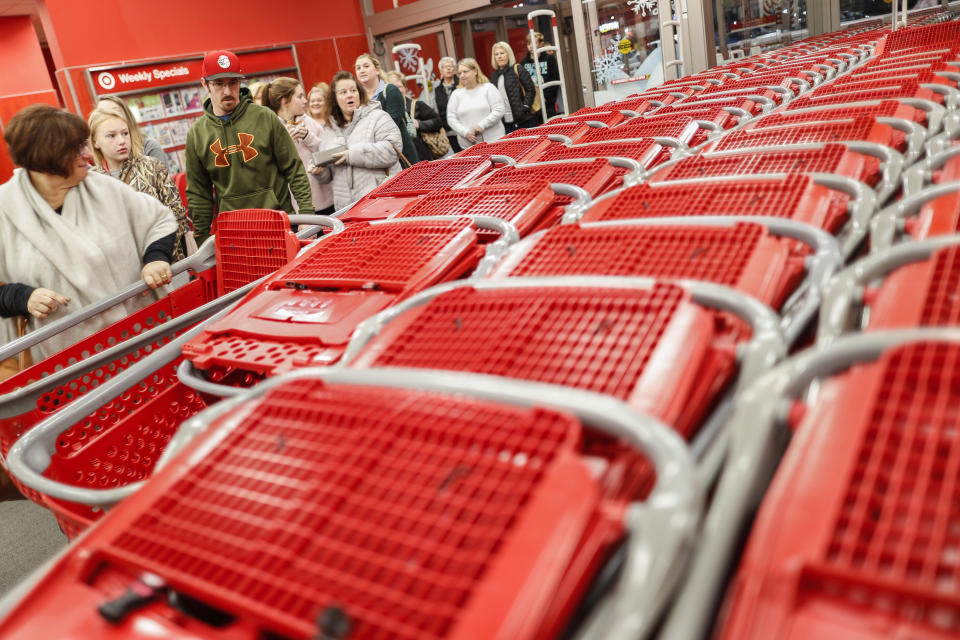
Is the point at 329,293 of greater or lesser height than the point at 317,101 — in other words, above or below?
below

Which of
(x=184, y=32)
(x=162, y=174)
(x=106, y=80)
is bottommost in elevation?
(x=162, y=174)

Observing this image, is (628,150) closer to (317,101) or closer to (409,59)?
(317,101)

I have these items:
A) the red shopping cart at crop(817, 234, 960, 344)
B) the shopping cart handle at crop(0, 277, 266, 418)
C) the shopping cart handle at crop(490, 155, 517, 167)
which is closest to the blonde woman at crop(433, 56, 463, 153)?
the shopping cart handle at crop(490, 155, 517, 167)

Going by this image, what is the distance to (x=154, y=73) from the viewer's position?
9.98 meters

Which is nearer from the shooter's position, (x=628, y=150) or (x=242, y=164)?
(x=628, y=150)

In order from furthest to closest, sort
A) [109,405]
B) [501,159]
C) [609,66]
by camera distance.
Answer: [609,66] → [501,159] → [109,405]

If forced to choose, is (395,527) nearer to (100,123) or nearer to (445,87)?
(100,123)

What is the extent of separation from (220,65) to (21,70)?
402 inches

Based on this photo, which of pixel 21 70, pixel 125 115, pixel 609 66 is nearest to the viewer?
pixel 125 115

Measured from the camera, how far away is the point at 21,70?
1124 centimetres

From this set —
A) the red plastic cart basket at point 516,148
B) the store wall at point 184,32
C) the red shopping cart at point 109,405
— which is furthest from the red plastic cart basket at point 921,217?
the store wall at point 184,32

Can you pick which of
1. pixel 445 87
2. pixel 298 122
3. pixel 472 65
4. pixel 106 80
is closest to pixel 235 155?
pixel 298 122

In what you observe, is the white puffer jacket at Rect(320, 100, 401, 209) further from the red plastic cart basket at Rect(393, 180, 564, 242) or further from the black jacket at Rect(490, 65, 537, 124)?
the black jacket at Rect(490, 65, 537, 124)

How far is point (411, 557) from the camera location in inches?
31.9
